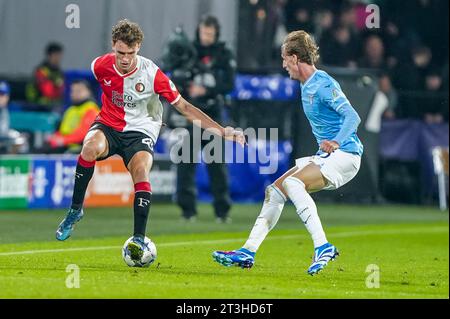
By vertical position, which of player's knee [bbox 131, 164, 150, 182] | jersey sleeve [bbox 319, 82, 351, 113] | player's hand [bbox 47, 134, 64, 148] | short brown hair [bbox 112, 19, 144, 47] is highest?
short brown hair [bbox 112, 19, 144, 47]

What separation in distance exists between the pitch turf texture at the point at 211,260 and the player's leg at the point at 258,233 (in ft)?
0.35

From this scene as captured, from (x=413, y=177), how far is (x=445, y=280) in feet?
34.4

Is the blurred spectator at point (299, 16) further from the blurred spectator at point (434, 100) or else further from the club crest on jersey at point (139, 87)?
the club crest on jersey at point (139, 87)

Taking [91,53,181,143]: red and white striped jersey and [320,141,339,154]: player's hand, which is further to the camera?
[91,53,181,143]: red and white striped jersey

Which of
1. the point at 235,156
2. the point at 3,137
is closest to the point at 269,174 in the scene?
the point at 235,156

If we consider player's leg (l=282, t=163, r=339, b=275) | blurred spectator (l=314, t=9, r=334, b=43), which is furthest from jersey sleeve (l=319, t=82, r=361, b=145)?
blurred spectator (l=314, t=9, r=334, b=43)

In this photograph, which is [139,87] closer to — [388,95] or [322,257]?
[322,257]

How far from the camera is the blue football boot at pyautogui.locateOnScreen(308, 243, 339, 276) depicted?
10.1 m

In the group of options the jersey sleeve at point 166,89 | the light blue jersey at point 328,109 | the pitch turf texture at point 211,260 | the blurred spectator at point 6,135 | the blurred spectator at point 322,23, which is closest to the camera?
the pitch turf texture at point 211,260

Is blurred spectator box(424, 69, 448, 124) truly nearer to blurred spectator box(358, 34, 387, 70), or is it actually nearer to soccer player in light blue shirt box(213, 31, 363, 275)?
blurred spectator box(358, 34, 387, 70)

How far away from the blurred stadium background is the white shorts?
563 cm

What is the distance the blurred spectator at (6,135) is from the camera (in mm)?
18328

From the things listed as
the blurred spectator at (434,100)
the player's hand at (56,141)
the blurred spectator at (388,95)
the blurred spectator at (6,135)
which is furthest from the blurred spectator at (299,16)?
the blurred spectator at (6,135)

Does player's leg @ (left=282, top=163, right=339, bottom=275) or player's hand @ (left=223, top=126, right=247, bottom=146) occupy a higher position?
player's hand @ (left=223, top=126, right=247, bottom=146)
